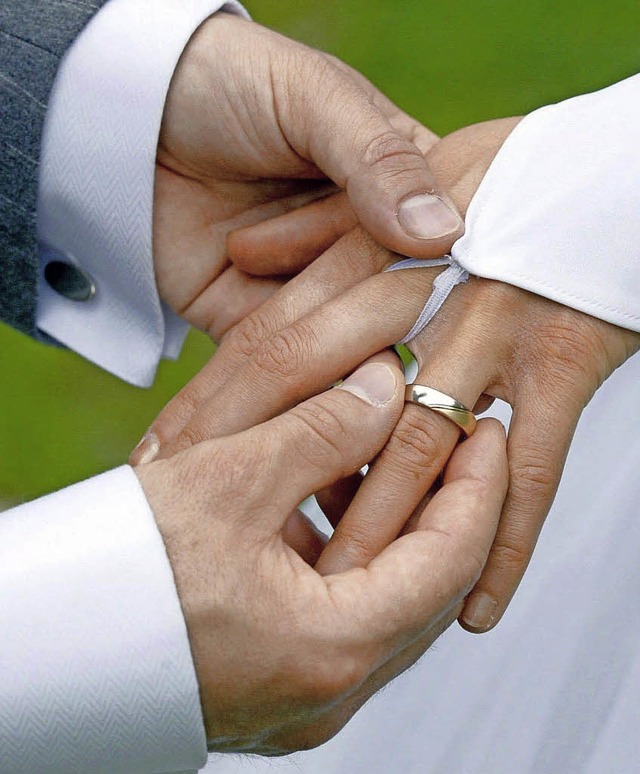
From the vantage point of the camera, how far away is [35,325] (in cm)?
135

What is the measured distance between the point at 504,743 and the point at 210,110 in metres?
0.81

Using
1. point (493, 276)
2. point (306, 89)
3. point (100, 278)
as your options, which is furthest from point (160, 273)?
point (493, 276)

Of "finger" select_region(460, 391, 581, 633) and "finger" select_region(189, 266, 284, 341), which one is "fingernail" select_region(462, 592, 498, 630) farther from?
"finger" select_region(189, 266, 284, 341)

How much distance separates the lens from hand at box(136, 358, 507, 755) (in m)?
0.82

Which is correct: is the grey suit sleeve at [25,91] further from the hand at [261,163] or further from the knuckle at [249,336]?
the knuckle at [249,336]

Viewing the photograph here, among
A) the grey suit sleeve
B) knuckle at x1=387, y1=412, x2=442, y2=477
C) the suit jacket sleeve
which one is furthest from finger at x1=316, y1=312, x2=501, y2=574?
the grey suit sleeve

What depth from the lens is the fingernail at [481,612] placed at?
1.04 m

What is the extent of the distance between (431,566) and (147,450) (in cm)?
41

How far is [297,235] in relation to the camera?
1.27 meters

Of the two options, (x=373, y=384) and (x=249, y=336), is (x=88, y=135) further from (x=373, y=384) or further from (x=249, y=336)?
(x=373, y=384)

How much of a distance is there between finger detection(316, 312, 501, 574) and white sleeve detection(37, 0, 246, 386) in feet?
1.47

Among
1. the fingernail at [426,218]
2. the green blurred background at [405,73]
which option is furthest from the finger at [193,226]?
the green blurred background at [405,73]

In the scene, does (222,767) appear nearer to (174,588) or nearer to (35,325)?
(174,588)

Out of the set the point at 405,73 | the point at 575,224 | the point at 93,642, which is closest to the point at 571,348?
the point at 575,224
